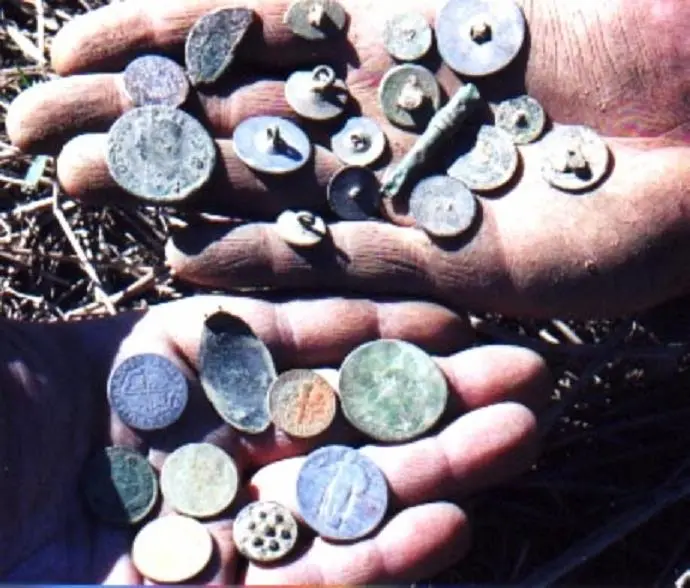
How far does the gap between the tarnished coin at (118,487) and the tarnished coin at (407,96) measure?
783 mm

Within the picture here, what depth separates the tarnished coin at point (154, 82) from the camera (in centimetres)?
289

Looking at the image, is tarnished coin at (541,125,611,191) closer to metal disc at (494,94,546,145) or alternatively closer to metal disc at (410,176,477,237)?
metal disc at (494,94,546,145)

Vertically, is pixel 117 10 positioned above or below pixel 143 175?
above

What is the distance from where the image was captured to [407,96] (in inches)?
117

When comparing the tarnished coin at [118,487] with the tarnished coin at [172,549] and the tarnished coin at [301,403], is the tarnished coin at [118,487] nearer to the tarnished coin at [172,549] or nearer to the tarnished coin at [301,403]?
the tarnished coin at [172,549]

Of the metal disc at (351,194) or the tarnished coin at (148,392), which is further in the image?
the metal disc at (351,194)

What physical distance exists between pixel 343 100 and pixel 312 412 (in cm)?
59

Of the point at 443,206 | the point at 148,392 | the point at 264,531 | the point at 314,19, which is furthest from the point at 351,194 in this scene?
the point at 264,531

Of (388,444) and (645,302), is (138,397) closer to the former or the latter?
(388,444)

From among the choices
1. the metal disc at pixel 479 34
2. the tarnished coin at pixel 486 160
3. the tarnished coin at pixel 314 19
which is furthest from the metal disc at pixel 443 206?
the tarnished coin at pixel 314 19

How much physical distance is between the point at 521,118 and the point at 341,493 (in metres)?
0.78

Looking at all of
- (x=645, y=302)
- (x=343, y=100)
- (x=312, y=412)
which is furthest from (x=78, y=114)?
(x=645, y=302)

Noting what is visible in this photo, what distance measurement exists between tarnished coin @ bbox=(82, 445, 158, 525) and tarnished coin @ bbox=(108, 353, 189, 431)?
2.9 inches

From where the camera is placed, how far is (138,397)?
2805 mm
